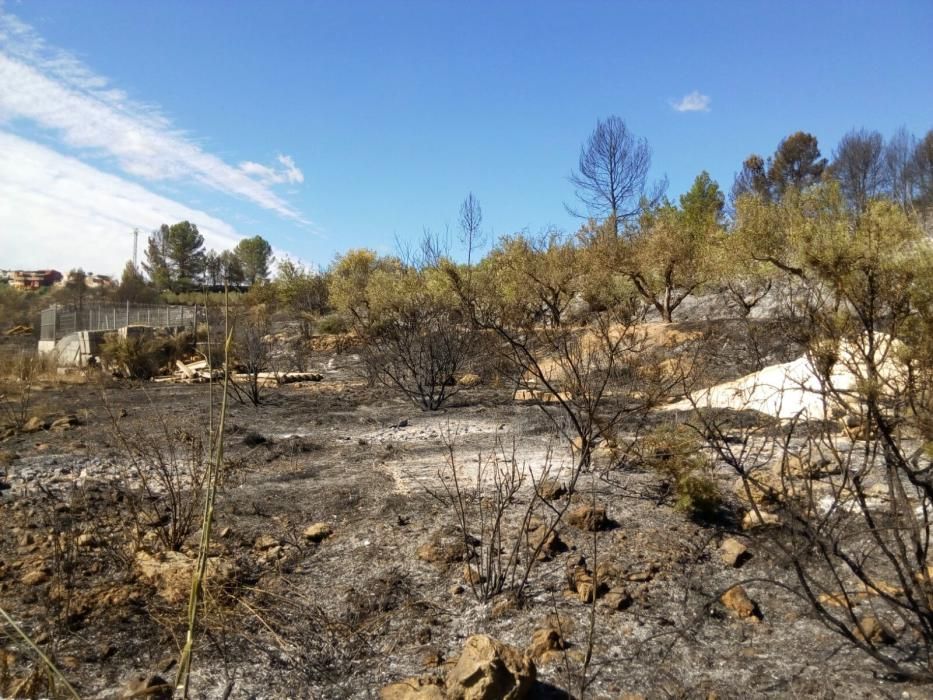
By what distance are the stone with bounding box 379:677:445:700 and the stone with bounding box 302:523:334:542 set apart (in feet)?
6.30

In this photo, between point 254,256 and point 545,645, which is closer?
point 545,645

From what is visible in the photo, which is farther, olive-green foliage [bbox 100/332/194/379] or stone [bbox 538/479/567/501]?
olive-green foliage [bbox 100/332/194/379]

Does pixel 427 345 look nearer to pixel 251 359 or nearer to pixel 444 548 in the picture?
pixel 251 359

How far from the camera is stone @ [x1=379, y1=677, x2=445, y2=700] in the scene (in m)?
2.83

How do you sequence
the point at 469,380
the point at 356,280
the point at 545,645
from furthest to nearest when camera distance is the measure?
the point at 356,280, the point at 469,380, the point at 545,645

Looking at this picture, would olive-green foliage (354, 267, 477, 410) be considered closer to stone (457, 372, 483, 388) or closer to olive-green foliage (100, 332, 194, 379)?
stone (457, 372, 483, 388)

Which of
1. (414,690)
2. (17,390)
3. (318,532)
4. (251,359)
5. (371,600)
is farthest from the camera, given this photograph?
(251,359)

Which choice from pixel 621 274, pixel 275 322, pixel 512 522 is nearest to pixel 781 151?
pixel 621 274

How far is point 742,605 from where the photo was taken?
367 cm

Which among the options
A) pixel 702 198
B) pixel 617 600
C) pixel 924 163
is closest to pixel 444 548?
pixel 617 600

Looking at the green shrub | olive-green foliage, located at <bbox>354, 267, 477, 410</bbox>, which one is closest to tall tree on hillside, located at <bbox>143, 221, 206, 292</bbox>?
the green shrub

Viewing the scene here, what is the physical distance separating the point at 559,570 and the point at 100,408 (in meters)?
10.1

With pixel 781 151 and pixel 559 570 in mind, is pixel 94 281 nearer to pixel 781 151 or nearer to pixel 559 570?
pixel 781 151

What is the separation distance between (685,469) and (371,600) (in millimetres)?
2383
